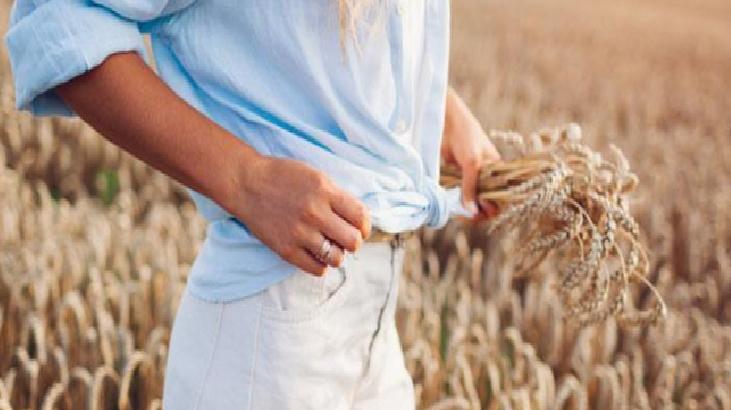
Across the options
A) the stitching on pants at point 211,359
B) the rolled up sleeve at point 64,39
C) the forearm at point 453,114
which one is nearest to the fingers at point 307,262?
the stitching on pants at point 211,359

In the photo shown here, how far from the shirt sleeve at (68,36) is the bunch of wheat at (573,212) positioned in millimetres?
498

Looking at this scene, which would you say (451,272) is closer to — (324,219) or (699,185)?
(699,185)

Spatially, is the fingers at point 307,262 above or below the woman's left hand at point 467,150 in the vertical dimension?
below

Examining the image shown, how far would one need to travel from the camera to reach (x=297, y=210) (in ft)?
3.30

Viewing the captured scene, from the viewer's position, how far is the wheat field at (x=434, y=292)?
2.09 meters

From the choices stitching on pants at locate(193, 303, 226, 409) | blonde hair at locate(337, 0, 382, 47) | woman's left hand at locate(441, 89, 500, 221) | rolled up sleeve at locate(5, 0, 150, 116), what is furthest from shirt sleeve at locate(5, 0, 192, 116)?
woman's left hand at locate(441, 89, 500, 221)

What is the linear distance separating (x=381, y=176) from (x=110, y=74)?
0.95 ft

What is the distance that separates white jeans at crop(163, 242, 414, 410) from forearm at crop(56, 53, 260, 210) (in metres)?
0.14

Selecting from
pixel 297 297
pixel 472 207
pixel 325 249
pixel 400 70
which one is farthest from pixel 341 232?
pixel 472 207

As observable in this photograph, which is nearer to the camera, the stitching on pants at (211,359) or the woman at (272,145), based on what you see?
the woman at (272,145)

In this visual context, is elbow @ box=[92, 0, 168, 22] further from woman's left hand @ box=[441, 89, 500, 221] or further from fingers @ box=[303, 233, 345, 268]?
woman's left hand @ box=[441, 89, 500, 221]

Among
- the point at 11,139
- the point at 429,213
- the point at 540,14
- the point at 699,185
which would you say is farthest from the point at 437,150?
the point at 540,14

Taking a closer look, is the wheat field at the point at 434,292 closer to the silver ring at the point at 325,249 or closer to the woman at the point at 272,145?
the woman at the point at 272,145

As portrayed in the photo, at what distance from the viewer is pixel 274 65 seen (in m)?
1.09
